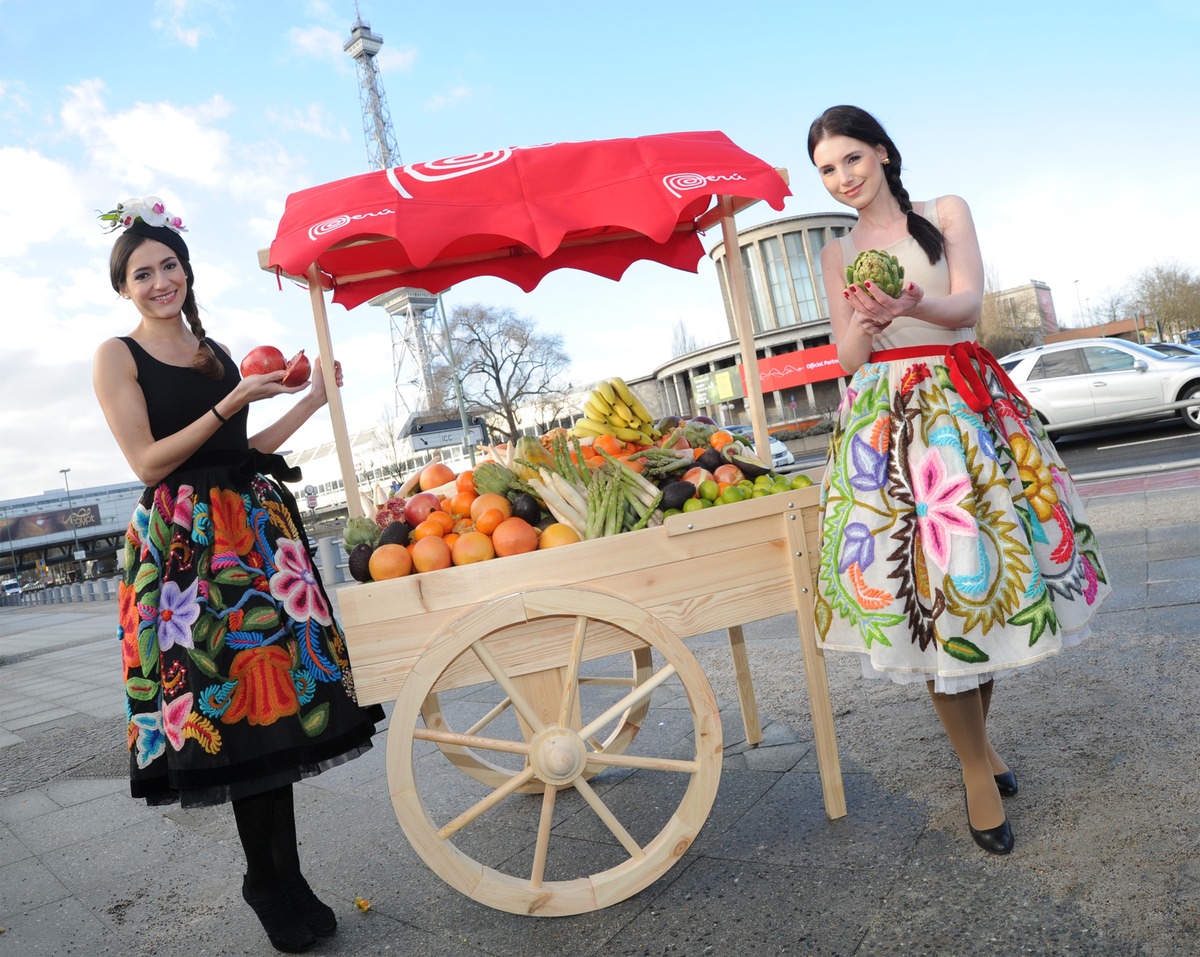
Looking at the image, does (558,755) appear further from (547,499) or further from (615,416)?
(615,416)

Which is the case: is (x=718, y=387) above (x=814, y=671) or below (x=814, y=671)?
above

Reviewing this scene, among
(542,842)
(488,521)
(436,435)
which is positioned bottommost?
(542,842)

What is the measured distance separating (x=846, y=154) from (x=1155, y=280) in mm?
58149

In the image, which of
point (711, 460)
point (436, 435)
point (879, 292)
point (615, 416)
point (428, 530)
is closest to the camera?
point (879, 292)

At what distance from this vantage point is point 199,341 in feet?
8.55

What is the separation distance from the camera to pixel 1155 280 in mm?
49844

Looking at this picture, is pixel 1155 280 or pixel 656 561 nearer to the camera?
pixel 656 561

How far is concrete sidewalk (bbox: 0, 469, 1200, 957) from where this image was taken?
6.37 ft

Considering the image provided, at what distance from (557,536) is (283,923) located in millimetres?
1285

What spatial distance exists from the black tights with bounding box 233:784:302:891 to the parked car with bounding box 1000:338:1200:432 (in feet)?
40.6

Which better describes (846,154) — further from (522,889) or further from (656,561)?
(522,889)

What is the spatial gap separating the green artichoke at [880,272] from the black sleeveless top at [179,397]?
172cm

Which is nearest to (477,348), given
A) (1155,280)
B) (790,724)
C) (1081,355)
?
(1081,355)

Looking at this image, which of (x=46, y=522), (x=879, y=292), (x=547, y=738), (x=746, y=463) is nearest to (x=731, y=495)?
(x=746, y=463)
